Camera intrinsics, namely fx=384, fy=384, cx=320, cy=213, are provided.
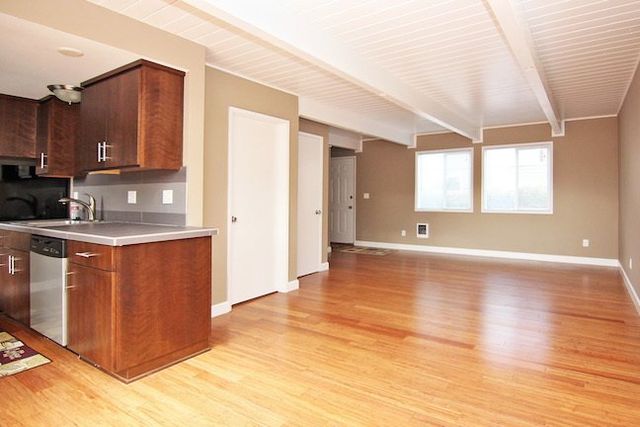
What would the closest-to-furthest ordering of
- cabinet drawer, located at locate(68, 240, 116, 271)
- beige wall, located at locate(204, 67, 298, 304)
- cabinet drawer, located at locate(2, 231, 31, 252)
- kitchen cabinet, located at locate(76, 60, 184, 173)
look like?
cabinet drawer, located at locate(68, 240, 116, 271) → kitchen cabinet, located at locate(76, 60, 184, 173) → cabinet drawer, located at locate(2, 231, 31, 252) → beige wall, located at locate(204, 67, 298, 304)

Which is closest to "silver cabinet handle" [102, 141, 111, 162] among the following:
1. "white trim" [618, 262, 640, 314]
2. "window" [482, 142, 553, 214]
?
"white trim" [618, 262, 640, 314]

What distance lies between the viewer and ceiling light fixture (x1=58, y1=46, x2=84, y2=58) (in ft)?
8.37

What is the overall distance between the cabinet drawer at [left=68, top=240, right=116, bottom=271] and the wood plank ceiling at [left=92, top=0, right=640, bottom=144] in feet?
5.13

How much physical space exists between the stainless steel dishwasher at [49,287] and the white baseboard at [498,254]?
669 centimetres

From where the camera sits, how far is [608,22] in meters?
2.83

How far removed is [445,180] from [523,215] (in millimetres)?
1611

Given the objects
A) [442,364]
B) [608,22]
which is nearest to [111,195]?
[442,364]

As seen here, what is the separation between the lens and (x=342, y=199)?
9.09 m

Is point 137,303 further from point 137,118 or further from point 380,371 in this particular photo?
point 380,371

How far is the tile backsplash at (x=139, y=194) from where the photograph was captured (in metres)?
3.07

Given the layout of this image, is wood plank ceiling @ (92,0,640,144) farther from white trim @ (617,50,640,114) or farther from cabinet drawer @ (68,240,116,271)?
cabinet drawer @ (68,240,116,271)

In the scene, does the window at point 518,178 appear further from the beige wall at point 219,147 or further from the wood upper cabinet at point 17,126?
the wood upper cabinet at point 17,126

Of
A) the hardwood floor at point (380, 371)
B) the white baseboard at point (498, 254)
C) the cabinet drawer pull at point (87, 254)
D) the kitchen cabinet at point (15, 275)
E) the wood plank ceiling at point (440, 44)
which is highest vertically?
the wood plank ceiling at point (440, 44)

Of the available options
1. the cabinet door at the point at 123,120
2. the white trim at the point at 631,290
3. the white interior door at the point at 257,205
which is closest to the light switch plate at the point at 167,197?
the cabinet door at the point at 123,120
